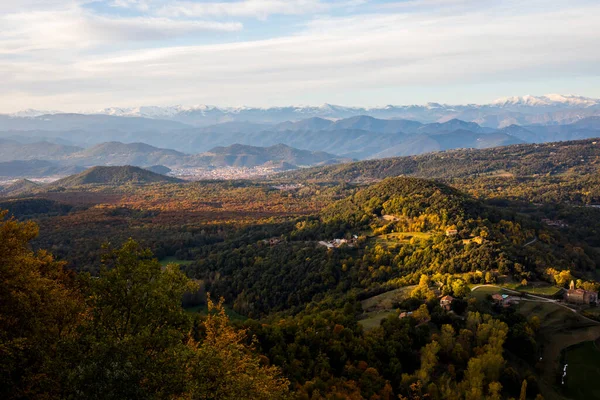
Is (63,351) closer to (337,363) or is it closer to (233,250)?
(337,363)

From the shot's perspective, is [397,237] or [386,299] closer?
[386,299]

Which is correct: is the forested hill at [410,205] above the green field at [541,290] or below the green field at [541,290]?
above

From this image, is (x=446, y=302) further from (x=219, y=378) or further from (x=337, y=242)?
(x=219, y=378)

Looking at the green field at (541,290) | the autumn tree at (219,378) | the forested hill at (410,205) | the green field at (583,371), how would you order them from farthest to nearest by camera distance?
the forested hill at (410,205)
the green field at (541,290)
the green field at (583,371)
the autumn tree at (219,378)

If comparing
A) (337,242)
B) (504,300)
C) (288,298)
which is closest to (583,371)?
(504,300)

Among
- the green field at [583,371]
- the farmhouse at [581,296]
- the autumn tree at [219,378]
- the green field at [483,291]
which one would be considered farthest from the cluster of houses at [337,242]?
the autumn tree at [219,378]

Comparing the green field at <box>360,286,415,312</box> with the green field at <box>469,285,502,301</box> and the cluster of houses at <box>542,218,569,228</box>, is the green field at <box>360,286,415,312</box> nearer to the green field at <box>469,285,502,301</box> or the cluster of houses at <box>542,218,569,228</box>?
the green field at <box>469,285,502,301</box>

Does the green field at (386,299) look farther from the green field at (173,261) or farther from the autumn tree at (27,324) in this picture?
the green field at (173,261)
